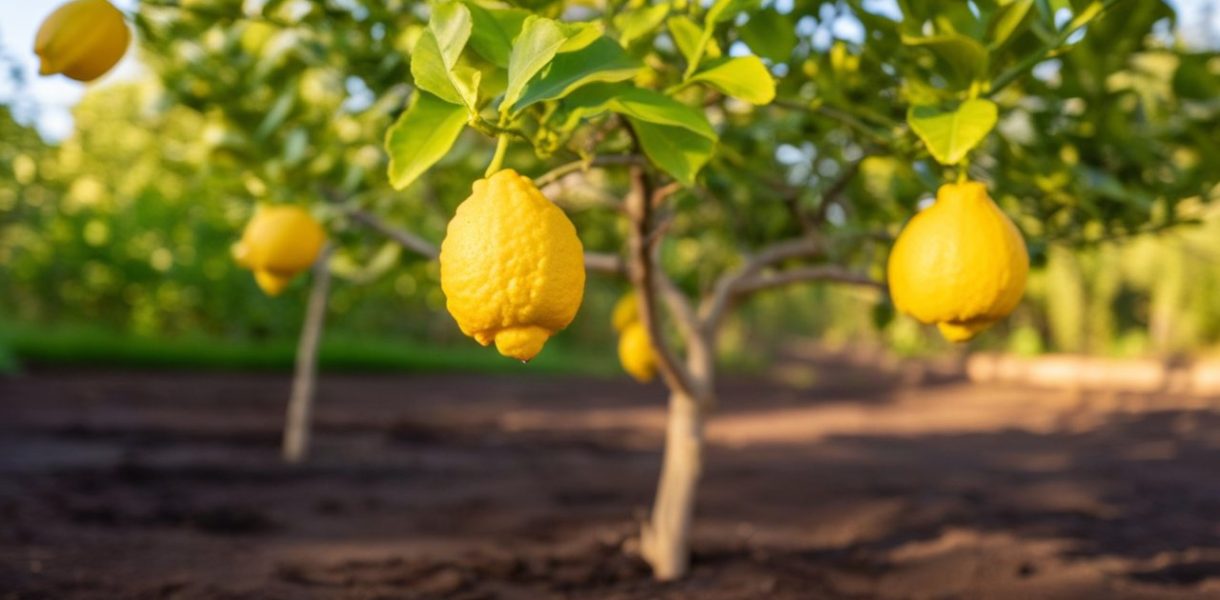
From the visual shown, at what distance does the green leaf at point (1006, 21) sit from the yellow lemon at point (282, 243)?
1.28 m

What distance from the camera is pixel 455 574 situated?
2213mm

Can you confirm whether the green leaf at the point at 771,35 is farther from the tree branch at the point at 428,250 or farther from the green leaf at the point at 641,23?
the tree branch at the point at 428,250

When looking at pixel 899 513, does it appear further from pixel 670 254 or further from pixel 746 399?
pixel 746 399

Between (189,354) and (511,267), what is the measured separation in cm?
904

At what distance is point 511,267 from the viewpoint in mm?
991

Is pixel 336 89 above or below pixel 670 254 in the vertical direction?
above

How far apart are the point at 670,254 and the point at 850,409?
6.38 meters

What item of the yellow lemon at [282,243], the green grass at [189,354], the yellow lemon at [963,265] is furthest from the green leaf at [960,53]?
the green grass at [189,354]

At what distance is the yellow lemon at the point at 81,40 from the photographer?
1.21m

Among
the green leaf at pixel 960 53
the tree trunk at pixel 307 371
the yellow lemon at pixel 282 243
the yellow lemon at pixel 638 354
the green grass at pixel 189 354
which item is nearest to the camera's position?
the green leaf at pixel 960 53

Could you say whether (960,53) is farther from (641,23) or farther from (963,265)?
(641,23)

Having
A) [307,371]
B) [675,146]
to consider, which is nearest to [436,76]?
[675,146]

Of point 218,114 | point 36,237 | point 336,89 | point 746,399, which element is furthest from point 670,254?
point 36,237

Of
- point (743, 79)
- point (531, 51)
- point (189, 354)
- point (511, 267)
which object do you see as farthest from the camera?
point (189, 354)
